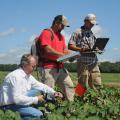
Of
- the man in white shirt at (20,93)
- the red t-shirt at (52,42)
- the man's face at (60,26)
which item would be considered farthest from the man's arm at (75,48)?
the man in white shirt at (20,93)

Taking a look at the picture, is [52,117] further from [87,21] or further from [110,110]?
[87,21]

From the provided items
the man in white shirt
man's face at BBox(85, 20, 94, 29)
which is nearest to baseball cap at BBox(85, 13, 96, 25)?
man's face at BBox(85, 20, 94, 29)

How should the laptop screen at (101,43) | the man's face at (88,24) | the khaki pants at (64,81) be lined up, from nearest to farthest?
the khaki pants at (64,81)
the laptop screen at (101,43)
the man's face at (88,24)

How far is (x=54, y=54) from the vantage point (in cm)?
872

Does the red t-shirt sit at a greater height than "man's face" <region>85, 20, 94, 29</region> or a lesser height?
lesser

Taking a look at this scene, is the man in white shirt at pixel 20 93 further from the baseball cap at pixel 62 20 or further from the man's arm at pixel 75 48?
the man's arm at pixel 75 48

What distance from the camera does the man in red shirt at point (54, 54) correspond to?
8.72m

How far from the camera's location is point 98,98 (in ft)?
33.4

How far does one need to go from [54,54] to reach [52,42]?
0.24m

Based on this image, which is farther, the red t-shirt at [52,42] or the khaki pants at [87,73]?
the khaki pants at [87,73]

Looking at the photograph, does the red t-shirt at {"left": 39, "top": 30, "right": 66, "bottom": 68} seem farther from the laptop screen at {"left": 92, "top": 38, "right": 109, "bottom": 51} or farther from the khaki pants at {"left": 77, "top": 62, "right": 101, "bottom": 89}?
the khaki pants at {"left": 77, "top": 62, "right": 101, "bottom": 89}

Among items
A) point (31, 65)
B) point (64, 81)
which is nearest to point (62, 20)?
point (64, 81)

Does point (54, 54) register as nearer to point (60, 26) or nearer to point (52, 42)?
point (52, 42)

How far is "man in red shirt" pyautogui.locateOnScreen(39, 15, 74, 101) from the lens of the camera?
8.72 meters
